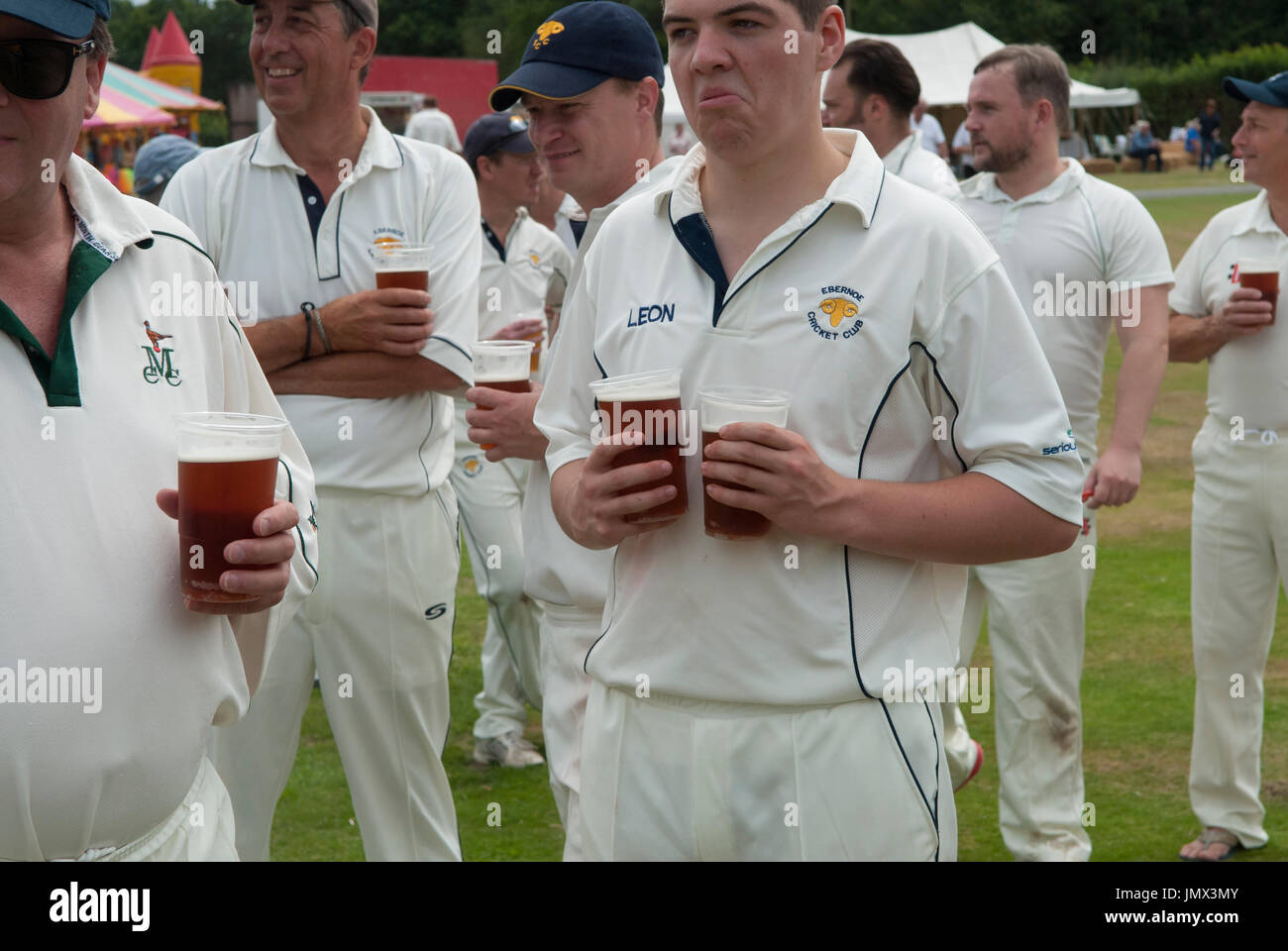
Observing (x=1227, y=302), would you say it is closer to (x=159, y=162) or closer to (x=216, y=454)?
(x=216, y=454)

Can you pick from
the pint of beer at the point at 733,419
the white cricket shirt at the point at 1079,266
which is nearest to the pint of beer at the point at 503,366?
the pint of beer at the point at 733,419

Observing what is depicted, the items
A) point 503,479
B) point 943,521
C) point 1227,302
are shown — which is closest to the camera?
point 943,521

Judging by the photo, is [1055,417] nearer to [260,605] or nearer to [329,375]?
[260,605]

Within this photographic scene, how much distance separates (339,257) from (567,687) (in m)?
1.58

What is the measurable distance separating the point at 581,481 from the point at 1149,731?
16.7ft

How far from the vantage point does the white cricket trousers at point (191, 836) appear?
2.52 metres

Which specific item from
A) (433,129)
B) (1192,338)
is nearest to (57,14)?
(1192,338)

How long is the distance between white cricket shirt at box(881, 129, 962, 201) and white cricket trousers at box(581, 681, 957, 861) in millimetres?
4088

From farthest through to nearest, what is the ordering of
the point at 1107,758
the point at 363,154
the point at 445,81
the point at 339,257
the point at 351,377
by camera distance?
the point at 445,81 → the point at 1107,758 → the point at 363,154 → the point at 339,257 → the point at 351,377

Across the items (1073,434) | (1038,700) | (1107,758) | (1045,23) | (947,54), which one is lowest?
(1107,758)

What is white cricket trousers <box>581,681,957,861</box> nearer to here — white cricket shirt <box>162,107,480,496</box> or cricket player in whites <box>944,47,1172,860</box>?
white cricket shirt <box>162,107,480,496</box>

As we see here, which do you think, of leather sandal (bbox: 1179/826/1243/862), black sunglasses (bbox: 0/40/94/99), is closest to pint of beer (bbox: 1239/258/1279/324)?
leather sandal (bbox: 1179/826/1243/862)

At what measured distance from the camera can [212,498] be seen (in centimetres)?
238

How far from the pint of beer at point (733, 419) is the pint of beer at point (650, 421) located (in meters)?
0.06
